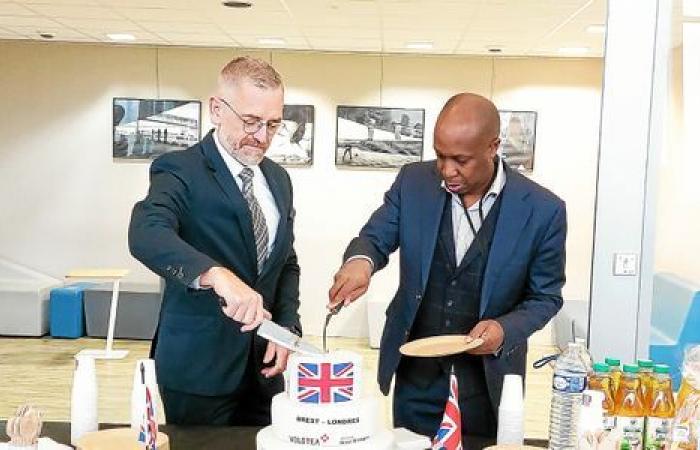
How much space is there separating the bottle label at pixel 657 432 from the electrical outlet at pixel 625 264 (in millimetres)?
1262

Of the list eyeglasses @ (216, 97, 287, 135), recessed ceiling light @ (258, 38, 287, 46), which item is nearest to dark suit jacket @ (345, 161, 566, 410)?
eyeglasses @ (216, 97, 287, 135)

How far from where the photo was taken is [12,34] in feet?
22.5

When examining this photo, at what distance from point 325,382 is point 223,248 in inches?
31.9

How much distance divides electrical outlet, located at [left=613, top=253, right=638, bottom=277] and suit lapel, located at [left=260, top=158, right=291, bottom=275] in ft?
4.14

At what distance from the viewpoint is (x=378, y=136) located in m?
7.14

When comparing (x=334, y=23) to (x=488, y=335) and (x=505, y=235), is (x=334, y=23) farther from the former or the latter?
(x=488, y=335)

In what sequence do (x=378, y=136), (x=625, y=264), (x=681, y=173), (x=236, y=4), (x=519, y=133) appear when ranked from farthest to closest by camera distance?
(x=378, y=136)
(x=519, y=133)
(x=236, y=4)
(x=681, y=173)
(x=625, y=264)

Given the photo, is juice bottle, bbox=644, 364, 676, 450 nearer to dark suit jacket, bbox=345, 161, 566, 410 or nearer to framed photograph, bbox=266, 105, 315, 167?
dark suit jacket, bbox=345, 161, 566, 410

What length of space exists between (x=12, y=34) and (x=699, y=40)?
19.8ft

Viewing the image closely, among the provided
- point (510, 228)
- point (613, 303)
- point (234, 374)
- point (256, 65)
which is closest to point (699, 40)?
point (613, 303)

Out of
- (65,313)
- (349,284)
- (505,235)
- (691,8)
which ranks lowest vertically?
(65,313)

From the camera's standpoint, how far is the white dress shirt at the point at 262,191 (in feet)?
6.47

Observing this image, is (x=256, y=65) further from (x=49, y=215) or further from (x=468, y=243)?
(x=49, y=215)

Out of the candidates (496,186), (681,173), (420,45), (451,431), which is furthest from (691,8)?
(420,45)
